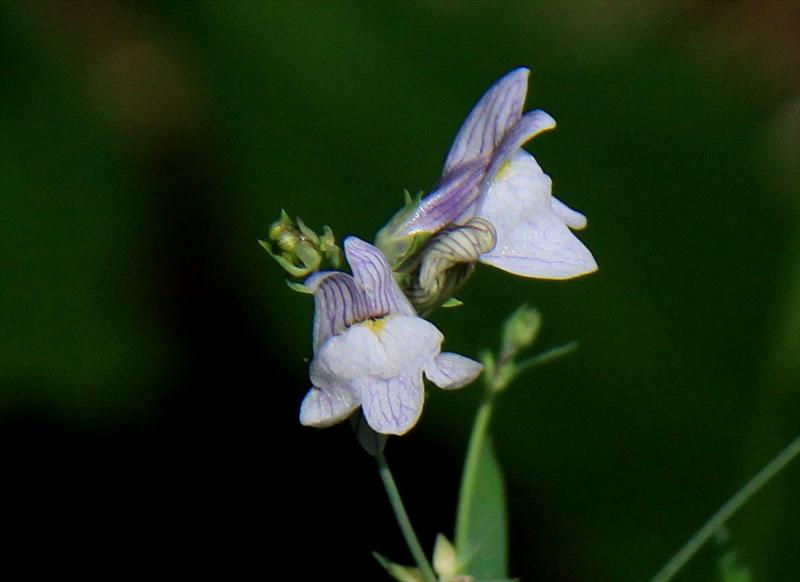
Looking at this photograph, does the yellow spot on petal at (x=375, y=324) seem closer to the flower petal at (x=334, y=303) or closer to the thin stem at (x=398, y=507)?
the flower petal at (x=334, y=303)

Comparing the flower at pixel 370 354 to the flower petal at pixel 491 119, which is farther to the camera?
the flower petal at pixel 491 119

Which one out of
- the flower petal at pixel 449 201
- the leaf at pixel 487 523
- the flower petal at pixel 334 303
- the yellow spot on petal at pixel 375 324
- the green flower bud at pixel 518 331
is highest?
the flower petal at pixel 449 201

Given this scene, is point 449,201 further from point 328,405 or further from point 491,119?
point 328,405

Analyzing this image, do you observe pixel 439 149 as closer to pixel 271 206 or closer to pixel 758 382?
pixel 271 206

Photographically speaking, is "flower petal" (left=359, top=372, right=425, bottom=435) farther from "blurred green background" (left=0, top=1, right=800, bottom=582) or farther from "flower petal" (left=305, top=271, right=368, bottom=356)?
"blurred green background" (left=0, top=1, right=800, bottom=582)

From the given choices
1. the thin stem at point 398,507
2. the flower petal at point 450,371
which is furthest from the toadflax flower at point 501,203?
the thin stem at point 398,507

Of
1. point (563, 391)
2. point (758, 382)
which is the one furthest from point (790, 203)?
point (563, 391)
